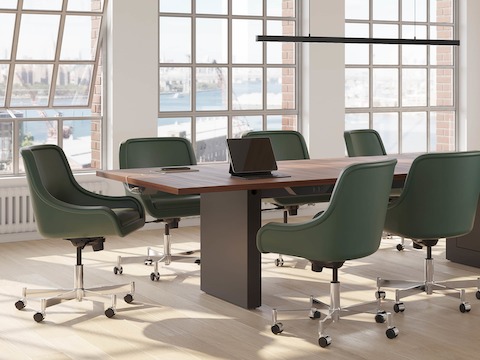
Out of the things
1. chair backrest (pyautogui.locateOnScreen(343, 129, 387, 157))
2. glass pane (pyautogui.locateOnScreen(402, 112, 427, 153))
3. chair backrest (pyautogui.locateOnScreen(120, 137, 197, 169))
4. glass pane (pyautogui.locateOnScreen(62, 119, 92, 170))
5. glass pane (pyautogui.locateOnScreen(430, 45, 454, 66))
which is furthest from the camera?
glass pane (pyautogui.locateOnScreen(430, 45, 454, 66))

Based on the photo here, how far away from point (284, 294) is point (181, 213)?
1091mm

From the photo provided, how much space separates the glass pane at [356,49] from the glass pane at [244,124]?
4.06ft

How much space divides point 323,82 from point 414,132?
1560 millimetres

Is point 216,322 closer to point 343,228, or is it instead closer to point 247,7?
point 343,228

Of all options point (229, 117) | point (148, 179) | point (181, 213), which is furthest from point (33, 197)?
point (229, 117)

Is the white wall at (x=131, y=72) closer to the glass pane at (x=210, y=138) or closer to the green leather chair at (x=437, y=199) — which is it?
the glass pane at (x=210, y=138)

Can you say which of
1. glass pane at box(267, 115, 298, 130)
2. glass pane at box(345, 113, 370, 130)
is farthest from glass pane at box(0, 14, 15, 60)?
glass pane at box(345, 113, 370, 130)

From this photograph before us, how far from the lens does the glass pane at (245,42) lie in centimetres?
904

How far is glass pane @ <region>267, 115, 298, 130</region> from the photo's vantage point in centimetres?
933

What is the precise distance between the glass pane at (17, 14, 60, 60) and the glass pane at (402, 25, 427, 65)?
398 cm

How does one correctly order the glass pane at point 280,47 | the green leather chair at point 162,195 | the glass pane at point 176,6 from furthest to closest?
the glass pane at point 280,47
the glass pane at point 176,6
the green leather chair at point 162,195

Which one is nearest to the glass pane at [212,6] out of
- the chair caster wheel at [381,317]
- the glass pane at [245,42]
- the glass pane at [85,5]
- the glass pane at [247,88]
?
the glass pane at [245,42]

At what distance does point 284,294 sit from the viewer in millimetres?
5773

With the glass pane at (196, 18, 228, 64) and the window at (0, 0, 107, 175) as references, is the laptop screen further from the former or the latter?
the glass pane at (196, 18, 228, 64)
